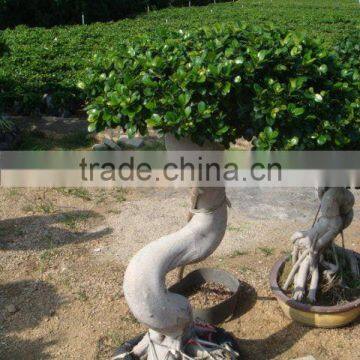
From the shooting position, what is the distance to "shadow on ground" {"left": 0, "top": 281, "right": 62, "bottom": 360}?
4.35 m

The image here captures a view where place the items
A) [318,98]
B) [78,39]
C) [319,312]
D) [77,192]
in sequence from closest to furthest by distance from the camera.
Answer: [318,98], [319,312], [77,192], [78,39]

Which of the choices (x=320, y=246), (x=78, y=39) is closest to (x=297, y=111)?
(x=320, y=246)

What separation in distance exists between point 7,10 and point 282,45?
19.2 m

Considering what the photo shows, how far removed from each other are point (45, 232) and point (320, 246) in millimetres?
2957

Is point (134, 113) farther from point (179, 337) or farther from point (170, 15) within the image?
point (170, 15)

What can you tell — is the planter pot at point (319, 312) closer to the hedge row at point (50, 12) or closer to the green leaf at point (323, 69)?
the green leaf at point (323, 69)

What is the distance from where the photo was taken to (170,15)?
22.8 metres

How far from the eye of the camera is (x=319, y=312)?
14.0ft

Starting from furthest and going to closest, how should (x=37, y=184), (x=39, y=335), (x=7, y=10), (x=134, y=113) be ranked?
(x=7, y=10), (x=37, y=184), (x=39, y=335), (x=134, y=113)

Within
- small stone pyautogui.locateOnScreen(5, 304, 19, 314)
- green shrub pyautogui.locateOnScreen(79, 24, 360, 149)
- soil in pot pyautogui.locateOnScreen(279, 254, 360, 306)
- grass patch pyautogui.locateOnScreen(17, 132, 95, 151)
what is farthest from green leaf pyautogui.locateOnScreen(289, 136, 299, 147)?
grass patch pyautogui.locateOnScreen(17, 132, 95, 151)

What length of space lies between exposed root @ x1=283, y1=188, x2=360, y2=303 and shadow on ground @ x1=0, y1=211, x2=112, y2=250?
7.42ft

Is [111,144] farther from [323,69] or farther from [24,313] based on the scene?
[323,69]

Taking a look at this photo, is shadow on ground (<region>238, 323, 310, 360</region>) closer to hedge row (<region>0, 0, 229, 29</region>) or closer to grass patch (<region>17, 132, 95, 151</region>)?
grass patch (<region>17, 132, 95, 151</region>)

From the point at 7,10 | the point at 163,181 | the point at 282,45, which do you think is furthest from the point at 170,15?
the point at 282,45
